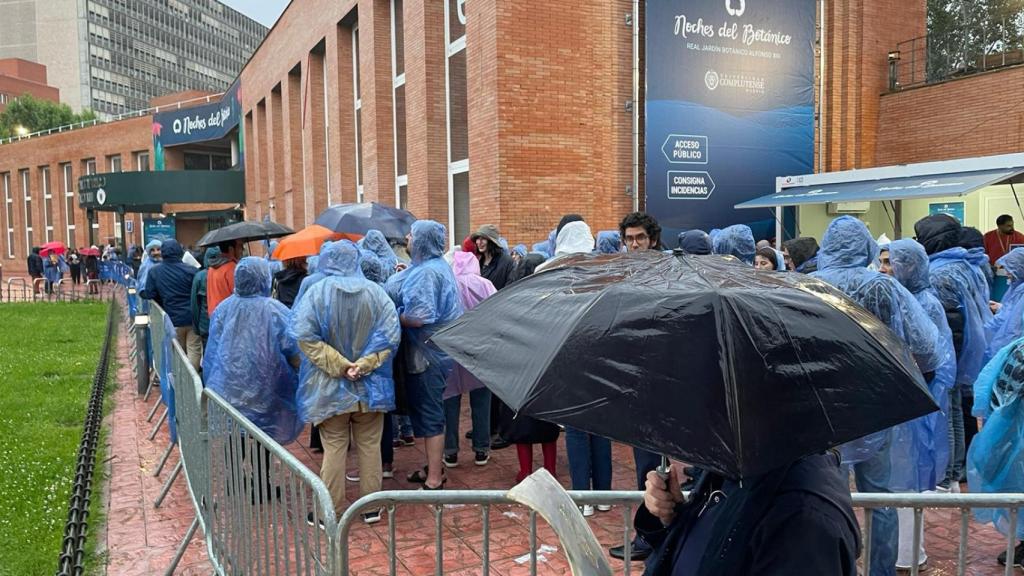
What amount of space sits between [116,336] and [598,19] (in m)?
12.0

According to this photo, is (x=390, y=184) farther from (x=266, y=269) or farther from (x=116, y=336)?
(x=266, y=269)

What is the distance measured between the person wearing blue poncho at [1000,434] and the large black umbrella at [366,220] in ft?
19.7

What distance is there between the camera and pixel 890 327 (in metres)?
3.45

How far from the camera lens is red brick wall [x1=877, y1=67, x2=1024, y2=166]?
14.1 m

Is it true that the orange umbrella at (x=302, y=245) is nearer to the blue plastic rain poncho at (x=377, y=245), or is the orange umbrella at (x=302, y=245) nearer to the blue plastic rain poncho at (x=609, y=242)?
the blue plastic rain poncho at (x=377, y=245)

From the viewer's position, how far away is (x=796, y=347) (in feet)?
5.07

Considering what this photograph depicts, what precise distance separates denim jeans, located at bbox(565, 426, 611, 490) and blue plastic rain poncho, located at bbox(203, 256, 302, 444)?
2004mm

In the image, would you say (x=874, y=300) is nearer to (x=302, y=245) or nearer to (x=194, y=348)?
(x=302, y=245)

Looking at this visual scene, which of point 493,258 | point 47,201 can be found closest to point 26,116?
point 47,201

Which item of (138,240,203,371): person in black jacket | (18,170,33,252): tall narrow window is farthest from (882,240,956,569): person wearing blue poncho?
(18,170,33,252): tall narrow window

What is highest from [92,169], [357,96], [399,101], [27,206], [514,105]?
[92,169]

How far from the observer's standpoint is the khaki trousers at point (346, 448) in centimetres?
481

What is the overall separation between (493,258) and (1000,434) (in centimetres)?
425

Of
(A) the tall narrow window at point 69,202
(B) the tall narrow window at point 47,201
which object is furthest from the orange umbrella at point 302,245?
(B) the tall narrow window at point 47,201
